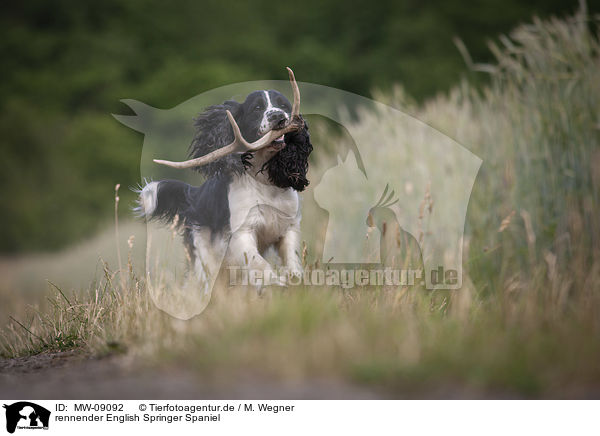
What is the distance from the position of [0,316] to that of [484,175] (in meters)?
4.21

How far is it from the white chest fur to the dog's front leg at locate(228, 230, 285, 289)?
5cm

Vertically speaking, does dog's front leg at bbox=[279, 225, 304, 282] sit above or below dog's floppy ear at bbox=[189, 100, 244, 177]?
below

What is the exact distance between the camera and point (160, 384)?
2.30 meters

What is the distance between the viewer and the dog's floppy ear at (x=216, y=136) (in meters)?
3.27

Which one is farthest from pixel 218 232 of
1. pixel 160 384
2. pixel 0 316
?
pixel 0 316

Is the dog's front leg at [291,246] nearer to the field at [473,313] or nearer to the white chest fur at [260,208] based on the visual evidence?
the white chest fur at [260,208]

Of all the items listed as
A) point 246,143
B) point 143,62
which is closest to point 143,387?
point 246,143

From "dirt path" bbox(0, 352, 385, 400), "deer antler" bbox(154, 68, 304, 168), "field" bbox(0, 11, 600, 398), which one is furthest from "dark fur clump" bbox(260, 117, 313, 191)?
"dirt path" bbox(0, 352, 385, 400)

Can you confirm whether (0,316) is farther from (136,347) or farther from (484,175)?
(484,175)

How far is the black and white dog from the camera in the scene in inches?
125

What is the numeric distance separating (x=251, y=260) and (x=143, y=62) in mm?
11298
